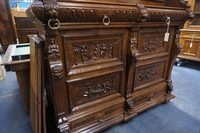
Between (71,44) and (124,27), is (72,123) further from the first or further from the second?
(124,27)

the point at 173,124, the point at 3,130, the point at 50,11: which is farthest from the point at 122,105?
the point at 3,130

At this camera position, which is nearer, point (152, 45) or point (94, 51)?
point (94, 51)

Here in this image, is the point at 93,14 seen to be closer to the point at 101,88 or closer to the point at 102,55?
the point at 102,55

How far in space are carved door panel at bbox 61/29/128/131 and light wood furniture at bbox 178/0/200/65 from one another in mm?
2445

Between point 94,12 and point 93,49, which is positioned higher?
point 94,12

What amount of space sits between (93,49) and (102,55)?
10 cm

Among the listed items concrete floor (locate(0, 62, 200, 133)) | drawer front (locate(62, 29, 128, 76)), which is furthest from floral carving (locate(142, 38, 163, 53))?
concrete floor (locate(0, 62, 200, 133))

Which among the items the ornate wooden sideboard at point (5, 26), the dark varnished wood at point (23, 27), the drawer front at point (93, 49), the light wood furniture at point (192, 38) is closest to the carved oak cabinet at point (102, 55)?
the drawer front at point (93, 49)

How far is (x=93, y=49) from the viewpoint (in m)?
1.01

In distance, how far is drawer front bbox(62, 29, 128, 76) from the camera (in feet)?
2.97

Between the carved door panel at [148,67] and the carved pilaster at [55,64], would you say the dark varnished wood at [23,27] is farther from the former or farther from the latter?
the carved door panel at [148,67]

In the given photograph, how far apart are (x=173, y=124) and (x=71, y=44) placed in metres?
1.30

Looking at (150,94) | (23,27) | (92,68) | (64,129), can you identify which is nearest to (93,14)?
(92,68)

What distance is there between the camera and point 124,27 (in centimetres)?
108
